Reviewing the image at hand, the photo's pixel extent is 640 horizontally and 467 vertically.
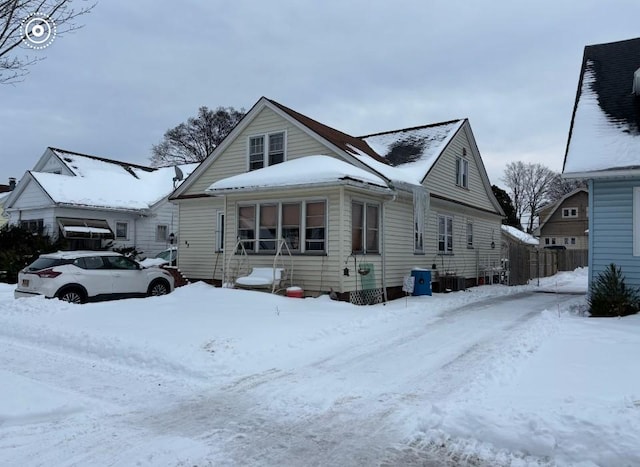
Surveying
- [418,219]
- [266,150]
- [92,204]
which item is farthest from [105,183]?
[418,219]

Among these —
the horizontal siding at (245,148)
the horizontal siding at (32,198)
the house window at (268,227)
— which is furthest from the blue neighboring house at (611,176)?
the horizontal siding at (32,198)

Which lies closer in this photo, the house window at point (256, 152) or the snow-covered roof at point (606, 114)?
the snow-covered roof at point (606, 114)

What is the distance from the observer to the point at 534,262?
25.3m

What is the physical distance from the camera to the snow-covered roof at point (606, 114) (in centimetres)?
1137

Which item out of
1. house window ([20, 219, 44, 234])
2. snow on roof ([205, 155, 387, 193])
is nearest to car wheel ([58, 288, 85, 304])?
snow on roof ([205, 155, 387, 193])

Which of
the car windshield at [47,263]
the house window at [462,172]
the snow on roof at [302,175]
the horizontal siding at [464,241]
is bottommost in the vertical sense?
the car windshield at [47,263]

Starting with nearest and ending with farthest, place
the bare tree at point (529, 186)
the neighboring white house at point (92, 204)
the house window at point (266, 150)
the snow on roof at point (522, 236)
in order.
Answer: the house window at point (266, 150) → the neighboring white house at point (92, 204) → the snow on roof at point (522, 236) → the bare tree at point (529, 186)

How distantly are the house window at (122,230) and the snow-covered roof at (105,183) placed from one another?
1034 mm

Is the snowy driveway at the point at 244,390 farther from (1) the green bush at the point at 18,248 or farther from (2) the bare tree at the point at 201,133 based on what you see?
(2) the bare tree at the point at 201,133

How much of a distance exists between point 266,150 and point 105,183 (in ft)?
48.9

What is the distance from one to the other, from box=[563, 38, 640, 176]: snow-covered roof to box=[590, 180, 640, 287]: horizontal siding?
0.68 metres

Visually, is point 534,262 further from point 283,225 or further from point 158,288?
point 158,288

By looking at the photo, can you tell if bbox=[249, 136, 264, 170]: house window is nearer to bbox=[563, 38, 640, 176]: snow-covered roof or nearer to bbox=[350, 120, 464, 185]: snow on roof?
bbox=[350, 120, 464, 185]: snow on roof

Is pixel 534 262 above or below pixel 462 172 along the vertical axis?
below
